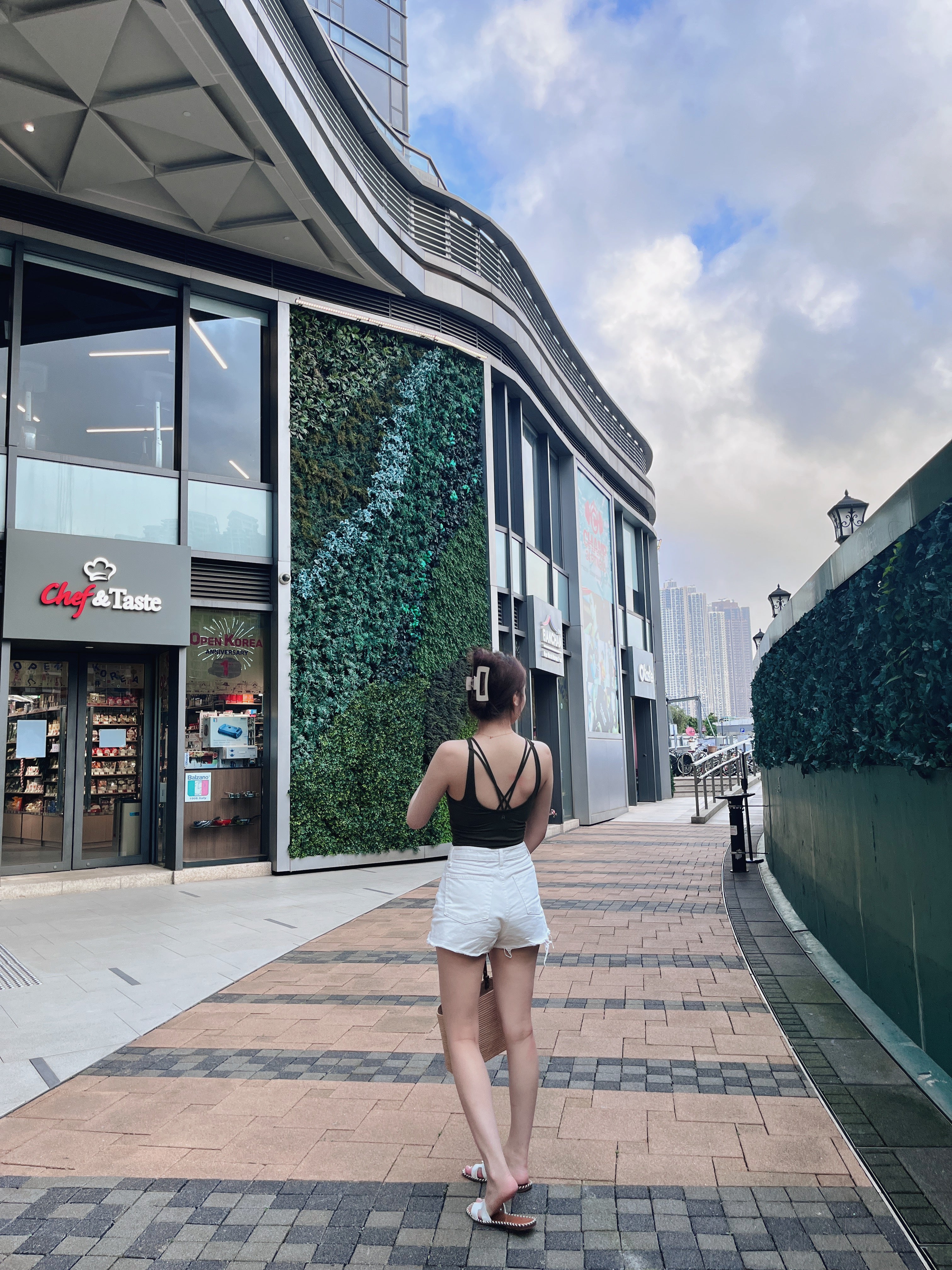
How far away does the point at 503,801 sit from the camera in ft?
8.93

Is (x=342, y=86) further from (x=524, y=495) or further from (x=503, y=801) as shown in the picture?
(x=503, y=801)

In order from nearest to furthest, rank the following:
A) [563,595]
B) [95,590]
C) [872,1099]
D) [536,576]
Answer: [872,1099]
[95,590]
[536,576]
[563,595]

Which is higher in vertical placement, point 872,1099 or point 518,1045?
point 518,1045

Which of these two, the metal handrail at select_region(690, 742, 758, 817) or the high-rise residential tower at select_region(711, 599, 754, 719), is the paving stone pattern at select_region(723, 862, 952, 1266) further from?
the high-rise residential tower at select_region(711, 599, 754, 719)

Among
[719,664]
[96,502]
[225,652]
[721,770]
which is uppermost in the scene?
[719,664]

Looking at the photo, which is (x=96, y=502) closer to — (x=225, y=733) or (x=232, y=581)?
(x=232, y=581)

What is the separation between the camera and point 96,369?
10406 mm

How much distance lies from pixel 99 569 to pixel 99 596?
0.29 meters

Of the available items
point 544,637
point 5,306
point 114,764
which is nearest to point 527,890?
point 114,764

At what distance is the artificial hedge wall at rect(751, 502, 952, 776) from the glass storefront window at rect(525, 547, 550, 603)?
8768mm

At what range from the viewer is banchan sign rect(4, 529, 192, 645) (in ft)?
30.6

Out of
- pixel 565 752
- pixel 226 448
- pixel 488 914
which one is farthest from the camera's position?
pixel 565 752

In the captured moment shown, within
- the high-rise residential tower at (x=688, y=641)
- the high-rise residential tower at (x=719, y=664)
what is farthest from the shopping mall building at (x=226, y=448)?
the high-rise residential tower at (x=719, y=664)

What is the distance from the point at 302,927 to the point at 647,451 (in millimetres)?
21491
